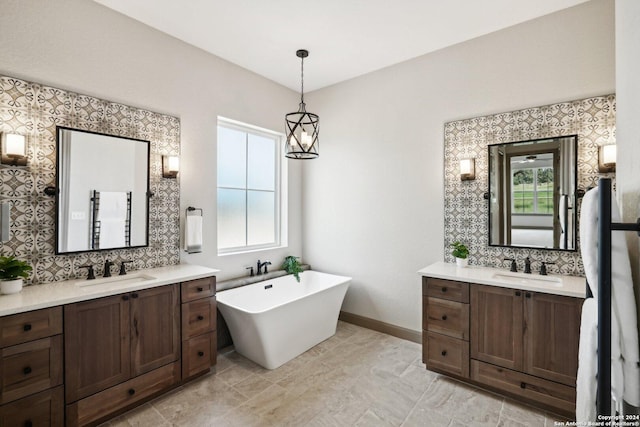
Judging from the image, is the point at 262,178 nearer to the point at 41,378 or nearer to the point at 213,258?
the point at 213,258

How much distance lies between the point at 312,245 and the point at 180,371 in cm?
220

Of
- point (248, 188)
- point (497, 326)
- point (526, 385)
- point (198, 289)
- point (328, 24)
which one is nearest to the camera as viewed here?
point (526, 385)

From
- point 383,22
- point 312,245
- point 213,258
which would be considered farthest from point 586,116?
point 213,258

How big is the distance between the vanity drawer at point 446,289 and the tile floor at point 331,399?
71 centimetres

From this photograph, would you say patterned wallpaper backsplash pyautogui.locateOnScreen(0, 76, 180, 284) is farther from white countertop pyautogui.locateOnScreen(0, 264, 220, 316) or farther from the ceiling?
the ceiling

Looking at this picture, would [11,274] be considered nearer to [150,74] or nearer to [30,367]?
[30,367]

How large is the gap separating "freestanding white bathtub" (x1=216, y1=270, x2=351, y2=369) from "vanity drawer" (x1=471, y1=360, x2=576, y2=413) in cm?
143

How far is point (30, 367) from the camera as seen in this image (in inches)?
69.3

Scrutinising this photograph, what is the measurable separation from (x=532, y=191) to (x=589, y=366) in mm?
2115

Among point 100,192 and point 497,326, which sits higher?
point 100,192

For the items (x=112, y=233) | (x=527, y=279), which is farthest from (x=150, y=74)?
(x=527, y=279)

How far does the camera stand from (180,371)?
96.7 inches

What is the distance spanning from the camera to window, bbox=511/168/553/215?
261 cm

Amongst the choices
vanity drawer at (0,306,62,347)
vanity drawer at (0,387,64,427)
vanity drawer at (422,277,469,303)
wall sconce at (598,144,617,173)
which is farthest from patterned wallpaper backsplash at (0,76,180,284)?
wall sconce at (598,144,617,173)
